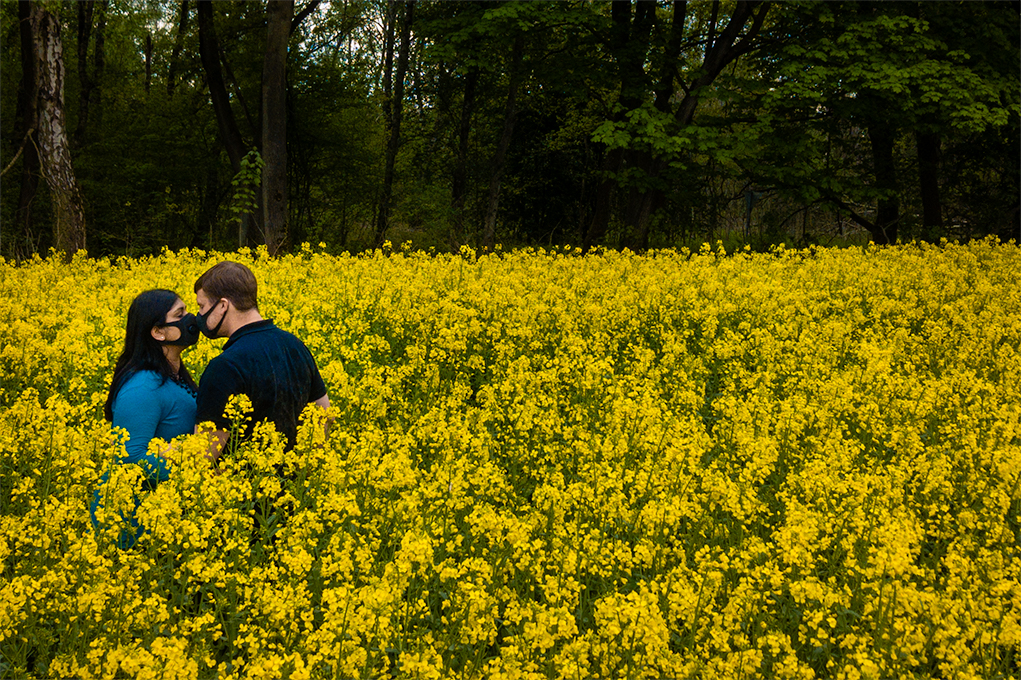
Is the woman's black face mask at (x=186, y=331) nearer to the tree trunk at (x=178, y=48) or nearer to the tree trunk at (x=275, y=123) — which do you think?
the tree trunk at (x=275, y=123)

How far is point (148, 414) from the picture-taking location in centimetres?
446

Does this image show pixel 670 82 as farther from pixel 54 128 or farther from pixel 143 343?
pixel 143 343

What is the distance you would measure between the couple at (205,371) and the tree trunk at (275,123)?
11.0 metres

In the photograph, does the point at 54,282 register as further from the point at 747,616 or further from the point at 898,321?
the point at 898,321

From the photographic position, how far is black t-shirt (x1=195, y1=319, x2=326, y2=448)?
14.7ft

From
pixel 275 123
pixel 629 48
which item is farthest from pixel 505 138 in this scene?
pixel 275 123

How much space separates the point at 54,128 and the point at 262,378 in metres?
12.7

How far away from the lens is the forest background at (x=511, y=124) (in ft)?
54.3

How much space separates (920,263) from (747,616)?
11.6 m

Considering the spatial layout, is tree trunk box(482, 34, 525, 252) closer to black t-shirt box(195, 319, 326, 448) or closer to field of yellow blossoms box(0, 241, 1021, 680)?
field of yellow blossoms box(0, 241, 1021, 680)

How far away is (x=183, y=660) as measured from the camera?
9.50 feet

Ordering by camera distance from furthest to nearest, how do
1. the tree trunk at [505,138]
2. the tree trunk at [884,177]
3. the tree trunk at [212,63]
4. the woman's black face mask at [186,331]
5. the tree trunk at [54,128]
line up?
the tree trunk at [884,177] < the tree trunk at [212,63] < the tree trunk at [505,138] < the tree trunk at [54,128] < the woman's black face mask at [186,331]

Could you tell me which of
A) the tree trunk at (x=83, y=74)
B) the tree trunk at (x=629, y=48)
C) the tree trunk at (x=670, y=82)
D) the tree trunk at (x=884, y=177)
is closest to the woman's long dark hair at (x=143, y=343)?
the tree trunk at (x=629, y=48)

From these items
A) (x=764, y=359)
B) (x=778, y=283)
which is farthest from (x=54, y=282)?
(x=778, y=283)
